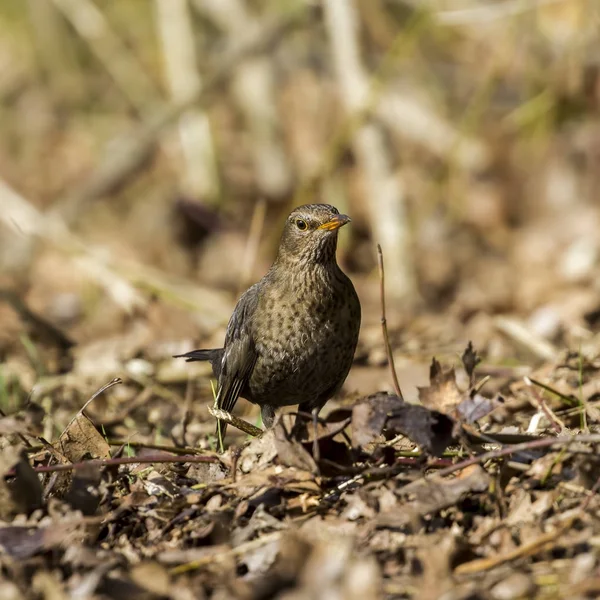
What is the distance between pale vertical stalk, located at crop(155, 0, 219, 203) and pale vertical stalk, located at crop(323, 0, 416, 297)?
76.8 inches

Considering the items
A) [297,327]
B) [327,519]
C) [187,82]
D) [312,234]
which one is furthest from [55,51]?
[327,519]

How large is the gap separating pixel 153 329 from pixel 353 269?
8.96ft

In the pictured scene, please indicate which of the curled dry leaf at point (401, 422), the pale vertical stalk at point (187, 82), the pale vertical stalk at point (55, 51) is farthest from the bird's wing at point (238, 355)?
the pale vertical stalk at point (55, 51)

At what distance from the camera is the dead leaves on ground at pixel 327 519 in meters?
2.75

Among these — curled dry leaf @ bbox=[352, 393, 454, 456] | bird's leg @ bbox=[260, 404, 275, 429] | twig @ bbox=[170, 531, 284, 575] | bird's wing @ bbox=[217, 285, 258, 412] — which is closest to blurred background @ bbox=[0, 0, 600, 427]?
bird's leg @ bbox=[260, 404, 275, 429]

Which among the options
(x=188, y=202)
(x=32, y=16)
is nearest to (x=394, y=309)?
(x=188, y=202)

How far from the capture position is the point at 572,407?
4352 mm

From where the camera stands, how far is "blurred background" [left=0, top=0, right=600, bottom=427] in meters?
6.84

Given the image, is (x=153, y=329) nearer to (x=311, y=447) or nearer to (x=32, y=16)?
(x=311, y=447)

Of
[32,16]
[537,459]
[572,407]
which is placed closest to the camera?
[537,459]

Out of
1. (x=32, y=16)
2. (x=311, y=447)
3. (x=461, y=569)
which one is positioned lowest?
(x=461, y=569)

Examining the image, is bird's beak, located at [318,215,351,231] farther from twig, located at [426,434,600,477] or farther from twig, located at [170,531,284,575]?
twig, located at [170,531,284,575]

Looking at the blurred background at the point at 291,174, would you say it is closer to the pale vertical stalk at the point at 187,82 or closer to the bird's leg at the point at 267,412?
the pale vertical stalk at the point at 187,82

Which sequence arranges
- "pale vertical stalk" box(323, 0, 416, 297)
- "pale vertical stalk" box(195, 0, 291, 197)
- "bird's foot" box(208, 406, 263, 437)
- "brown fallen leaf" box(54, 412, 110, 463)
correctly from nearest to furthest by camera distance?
"brown fallen leaf" box(54, 412, 110, 463), "bird's foot" box(208, 406, 263, 437), "pale vertical stalk" box(323, 0, 416, 297), "pale vertical stalk" box(195, 0, 291, 197)
